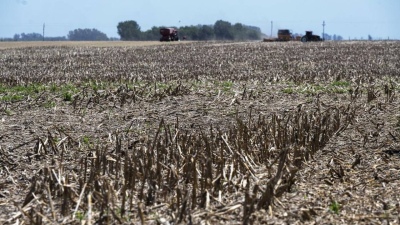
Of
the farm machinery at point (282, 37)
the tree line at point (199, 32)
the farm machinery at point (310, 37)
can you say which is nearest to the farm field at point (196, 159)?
the farm machinery at point (310, 37)

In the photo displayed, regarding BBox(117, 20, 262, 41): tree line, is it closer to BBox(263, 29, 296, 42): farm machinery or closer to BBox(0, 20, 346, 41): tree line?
BBox(0, 20, 346, 41): tree line

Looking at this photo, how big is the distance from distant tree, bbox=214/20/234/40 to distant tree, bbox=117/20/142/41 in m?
17.2

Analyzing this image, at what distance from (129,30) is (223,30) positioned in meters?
21.5

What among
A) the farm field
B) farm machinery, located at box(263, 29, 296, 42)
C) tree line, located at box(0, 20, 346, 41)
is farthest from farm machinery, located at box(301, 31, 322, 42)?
tree line, located at box(0, 20, 346, 41)

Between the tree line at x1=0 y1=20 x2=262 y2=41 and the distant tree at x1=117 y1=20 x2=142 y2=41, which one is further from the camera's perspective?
the distant tree at x1=117 y1=20 x2=142 y2=41

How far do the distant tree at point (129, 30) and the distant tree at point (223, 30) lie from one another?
56.4ft

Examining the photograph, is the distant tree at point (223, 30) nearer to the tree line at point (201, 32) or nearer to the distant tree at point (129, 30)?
the tree line at point (201, 32)

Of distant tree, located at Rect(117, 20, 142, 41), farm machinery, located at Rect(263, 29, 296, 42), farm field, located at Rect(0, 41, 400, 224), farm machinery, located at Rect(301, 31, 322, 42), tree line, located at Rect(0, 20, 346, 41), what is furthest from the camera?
distant tree, located at Rect(117, 20, 142, 41)

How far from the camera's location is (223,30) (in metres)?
137

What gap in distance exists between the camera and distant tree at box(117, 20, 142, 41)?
141m

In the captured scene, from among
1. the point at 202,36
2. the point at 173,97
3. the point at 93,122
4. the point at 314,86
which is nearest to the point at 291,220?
the point at 93,122

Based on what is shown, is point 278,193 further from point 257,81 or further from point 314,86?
point 257,81

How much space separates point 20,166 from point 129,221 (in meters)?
2.38

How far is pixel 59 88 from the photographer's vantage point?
41.7 ft
